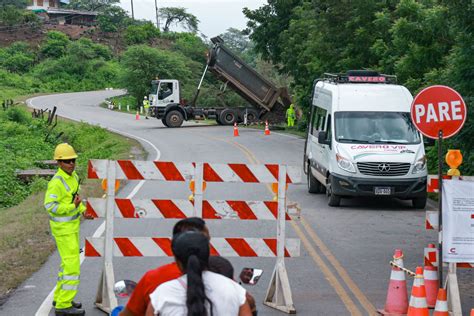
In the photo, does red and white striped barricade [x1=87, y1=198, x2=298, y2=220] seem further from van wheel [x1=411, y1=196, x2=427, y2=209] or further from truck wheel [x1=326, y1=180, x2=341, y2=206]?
van wheel [x1=411, y1=196, x2=427, y2=209]

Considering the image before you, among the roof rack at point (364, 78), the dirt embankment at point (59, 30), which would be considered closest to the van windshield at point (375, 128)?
the roof rack at point (364, 78)

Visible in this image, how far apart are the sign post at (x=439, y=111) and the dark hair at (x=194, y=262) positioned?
583 centimetres

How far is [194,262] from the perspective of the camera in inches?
168

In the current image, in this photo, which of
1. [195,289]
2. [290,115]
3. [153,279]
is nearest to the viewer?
[195,289]

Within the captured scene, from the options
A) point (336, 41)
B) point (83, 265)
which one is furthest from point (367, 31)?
point (83, 265)

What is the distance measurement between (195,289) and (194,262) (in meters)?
0.13

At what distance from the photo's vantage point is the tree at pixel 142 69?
73.6 meters

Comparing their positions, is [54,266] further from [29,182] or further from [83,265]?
[29,182]

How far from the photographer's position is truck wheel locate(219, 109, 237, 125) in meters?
49.9

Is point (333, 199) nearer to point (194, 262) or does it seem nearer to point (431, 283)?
point (431, 283)

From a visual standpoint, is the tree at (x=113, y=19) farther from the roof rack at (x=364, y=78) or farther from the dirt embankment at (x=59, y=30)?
the roof rack at (x=364, y=78)

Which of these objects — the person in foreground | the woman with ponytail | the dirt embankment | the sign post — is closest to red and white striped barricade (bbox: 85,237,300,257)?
the sign post

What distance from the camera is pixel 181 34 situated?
131m

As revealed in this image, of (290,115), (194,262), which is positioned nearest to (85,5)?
(290,115)
